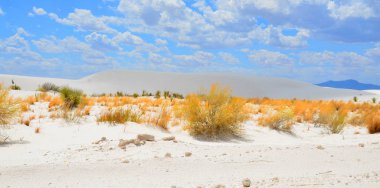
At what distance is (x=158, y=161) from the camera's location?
7578mm

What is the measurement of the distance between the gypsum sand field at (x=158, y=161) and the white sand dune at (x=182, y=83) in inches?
1835

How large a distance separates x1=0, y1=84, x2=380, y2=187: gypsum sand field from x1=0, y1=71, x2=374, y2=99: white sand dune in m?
46.6

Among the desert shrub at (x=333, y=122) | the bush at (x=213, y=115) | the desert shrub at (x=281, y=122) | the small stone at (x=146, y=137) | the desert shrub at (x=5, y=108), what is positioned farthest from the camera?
the desert shrub at (x=333, y=122)

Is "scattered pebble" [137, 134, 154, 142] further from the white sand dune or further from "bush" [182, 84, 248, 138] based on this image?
the white sand dune

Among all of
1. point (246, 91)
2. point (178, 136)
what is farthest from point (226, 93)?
point (246, 91)

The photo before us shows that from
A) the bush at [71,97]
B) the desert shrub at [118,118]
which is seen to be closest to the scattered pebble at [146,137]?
the desert shrub at [118,118]

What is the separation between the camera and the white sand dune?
59844 millimetres

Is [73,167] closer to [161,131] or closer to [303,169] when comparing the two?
[303,169]

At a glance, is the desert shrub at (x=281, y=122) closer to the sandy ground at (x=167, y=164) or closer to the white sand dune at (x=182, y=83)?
the sandy ground at (x=167, y=164)

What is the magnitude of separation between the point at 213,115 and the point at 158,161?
14.4 feet

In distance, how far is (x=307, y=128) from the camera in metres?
14.6

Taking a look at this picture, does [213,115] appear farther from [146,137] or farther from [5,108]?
[5,108]

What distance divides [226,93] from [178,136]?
6.72 feet

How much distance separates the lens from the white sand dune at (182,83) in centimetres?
5984
